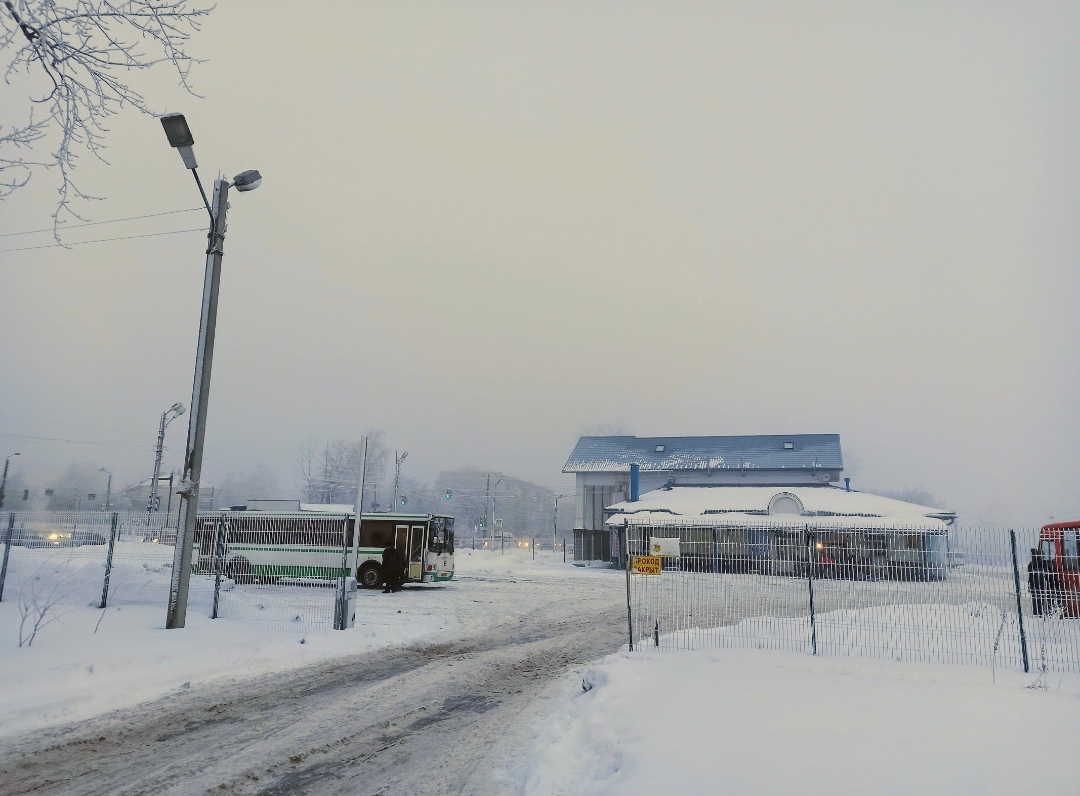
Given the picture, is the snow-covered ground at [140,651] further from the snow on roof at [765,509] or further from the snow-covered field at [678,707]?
the snow on roof at [765,509]

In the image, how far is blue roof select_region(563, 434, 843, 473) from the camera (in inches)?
2151

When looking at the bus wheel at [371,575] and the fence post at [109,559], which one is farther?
the bus wheel at [371,575]

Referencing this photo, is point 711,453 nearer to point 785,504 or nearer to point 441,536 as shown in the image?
point 785,504

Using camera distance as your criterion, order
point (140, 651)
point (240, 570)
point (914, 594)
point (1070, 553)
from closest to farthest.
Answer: point (140, 651) → point (914, 594) → point (1070, 553) → point (240, 570)

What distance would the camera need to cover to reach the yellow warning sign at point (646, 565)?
36.2 ft

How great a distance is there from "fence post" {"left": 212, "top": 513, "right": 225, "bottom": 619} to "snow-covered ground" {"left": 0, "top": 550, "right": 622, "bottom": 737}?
0.38 m

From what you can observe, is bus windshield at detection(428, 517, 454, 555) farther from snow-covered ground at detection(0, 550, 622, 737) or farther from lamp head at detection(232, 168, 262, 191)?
lamp head at detection(232, 168, 262, 191)

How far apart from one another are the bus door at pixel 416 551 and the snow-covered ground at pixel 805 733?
1744 centimetres

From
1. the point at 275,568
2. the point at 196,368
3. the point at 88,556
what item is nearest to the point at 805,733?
the point at 196,368

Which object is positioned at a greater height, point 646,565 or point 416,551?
point 646,565

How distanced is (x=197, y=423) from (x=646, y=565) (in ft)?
26.9

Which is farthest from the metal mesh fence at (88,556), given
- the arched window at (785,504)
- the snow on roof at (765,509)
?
the arched window at (785,504)

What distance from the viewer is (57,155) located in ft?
18.2

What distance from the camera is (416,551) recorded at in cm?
2583
